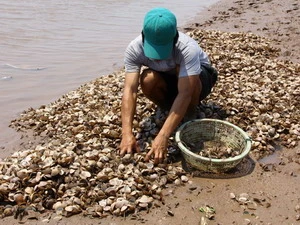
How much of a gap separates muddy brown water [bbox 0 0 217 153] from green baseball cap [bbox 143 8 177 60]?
7.89 ft

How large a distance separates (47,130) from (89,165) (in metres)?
1.41

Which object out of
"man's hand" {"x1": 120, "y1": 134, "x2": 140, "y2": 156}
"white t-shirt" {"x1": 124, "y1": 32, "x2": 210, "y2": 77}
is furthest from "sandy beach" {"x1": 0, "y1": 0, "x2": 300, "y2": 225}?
"white t-shirt" {"x1": 124, "y1": 32, "x2": 210, "y2": 77}

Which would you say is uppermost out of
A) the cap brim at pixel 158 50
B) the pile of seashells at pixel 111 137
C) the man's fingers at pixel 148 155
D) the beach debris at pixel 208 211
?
the cap brim at pixel 158 50

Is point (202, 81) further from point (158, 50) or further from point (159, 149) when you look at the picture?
point (159, 149)

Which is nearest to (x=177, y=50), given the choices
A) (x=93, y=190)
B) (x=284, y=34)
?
(x=93, y=190)

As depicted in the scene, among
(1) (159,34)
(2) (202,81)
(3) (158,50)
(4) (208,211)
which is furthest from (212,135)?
(1) (159,34)

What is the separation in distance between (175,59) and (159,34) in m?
0.52

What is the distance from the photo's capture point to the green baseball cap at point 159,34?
3594mm

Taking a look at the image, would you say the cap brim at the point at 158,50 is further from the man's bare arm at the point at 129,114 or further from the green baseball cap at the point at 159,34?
the man's bare arm at the point at 129,114

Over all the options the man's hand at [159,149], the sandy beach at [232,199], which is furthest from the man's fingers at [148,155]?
the sandy beach at [232,199]

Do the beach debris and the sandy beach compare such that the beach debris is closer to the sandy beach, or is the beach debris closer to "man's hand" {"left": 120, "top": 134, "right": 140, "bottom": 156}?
the sandy beach

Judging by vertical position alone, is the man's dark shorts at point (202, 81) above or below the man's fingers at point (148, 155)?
above

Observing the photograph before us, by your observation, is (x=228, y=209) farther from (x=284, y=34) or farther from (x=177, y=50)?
(x=284, y=34)

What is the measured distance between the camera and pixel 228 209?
3521 millimetres
